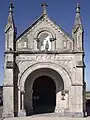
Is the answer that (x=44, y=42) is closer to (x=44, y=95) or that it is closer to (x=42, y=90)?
(x=42, y=90)

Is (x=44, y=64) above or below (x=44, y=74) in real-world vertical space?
above

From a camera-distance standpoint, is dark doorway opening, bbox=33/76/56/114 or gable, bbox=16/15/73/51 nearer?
gable, bbox=16/15/73/51

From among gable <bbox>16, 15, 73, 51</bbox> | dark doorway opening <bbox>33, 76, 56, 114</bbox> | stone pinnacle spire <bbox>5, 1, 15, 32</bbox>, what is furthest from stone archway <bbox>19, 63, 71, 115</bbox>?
stone pinnacle spire <bbox>5, 1, 15, 32</bbox>

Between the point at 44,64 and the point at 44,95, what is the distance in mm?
5706

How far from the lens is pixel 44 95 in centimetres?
3189

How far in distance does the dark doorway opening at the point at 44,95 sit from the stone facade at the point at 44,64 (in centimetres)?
264

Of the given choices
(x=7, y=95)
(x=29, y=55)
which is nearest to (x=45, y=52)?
(x=29, y=55)

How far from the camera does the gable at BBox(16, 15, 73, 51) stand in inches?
1097

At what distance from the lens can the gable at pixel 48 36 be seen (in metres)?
27.9

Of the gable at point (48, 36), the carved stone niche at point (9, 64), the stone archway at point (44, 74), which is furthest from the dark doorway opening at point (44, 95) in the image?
the carved stone niche at point (9, 64)

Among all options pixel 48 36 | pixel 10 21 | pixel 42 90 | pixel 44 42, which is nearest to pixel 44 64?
pixel 44 42

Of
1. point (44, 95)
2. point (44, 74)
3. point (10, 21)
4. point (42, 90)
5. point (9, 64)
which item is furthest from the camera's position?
point (42, 90)

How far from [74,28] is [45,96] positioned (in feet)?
28.8

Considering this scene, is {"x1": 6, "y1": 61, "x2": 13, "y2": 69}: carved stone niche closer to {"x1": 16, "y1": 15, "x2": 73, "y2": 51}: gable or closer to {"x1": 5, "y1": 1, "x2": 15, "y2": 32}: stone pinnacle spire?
{"x1": 16, "y1": 15, "x2": 73, "y2": 51}: gable
